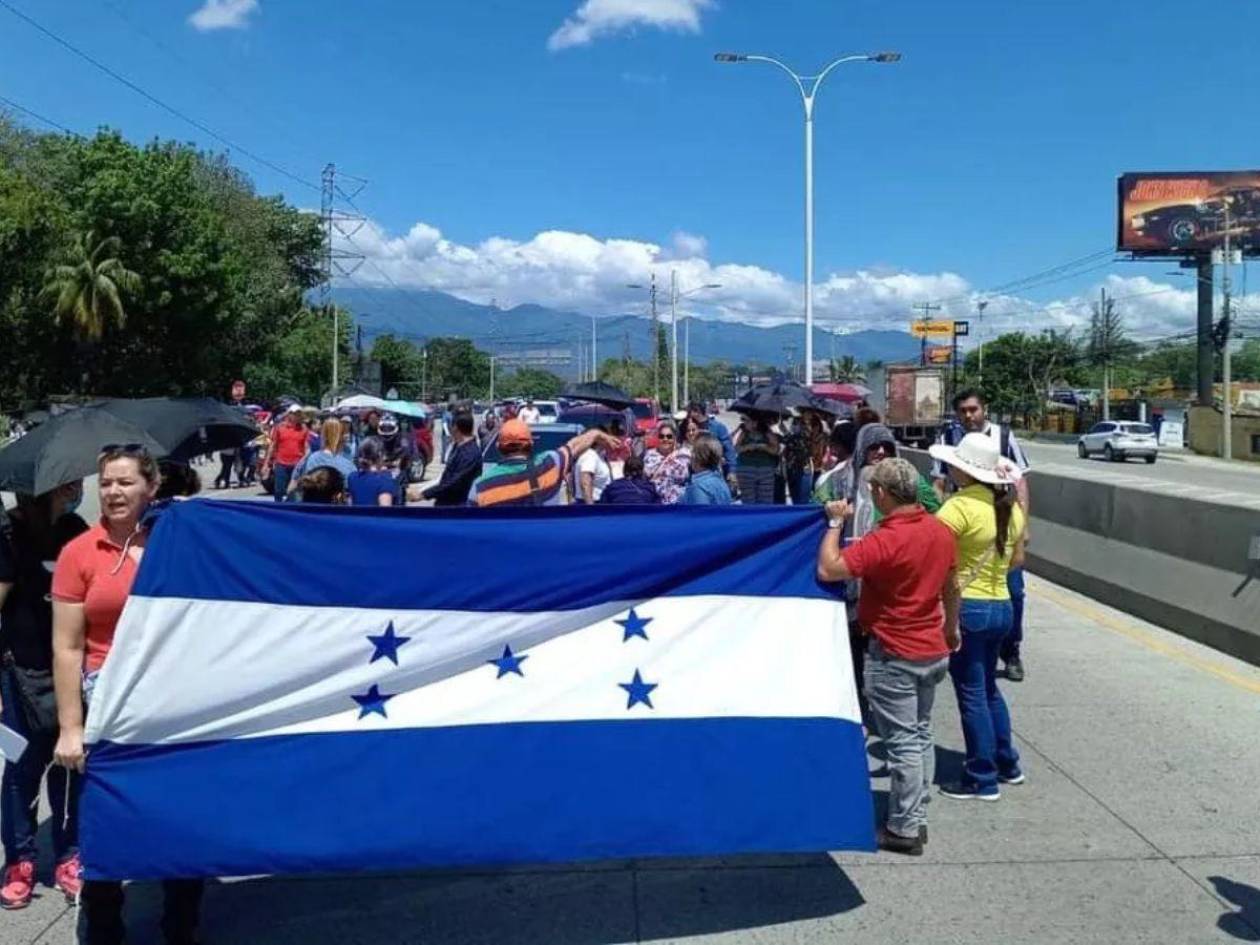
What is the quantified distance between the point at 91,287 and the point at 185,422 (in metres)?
45.4

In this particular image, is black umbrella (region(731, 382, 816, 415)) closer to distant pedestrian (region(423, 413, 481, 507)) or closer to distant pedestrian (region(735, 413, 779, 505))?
distant pedestrian (region(735, 413, 779, 505))

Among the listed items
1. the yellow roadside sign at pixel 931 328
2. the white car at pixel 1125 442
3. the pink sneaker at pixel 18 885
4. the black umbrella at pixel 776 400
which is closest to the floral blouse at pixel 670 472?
the black umbrella at pixel 776 400

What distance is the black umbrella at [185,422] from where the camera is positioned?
18.0 ft

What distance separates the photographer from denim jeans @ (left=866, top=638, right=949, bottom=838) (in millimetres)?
4812

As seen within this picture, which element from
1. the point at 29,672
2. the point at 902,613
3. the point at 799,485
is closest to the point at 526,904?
the point at 902,613

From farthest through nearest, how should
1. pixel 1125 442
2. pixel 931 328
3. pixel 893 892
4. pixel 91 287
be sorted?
1. pixel 931 328
2. pixel 1125 442
3. pixel 91 287
4. pixel 893 892

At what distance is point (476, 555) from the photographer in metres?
4.39

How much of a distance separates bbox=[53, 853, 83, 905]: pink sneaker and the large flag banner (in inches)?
27.5

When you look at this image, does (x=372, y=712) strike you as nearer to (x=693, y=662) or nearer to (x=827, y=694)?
(x=693, y=662)

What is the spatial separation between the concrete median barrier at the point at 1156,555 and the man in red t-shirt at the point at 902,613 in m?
4.66

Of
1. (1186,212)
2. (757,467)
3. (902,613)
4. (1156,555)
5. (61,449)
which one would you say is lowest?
(1156,555)

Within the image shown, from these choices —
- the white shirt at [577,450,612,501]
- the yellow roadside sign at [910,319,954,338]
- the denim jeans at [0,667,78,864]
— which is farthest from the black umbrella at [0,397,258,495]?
the yellow roadside sign at [910,319,954,338]

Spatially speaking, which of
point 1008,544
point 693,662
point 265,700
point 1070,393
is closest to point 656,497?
point 1008,544

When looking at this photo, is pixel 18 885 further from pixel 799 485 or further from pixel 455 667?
pixel 799 485
